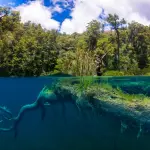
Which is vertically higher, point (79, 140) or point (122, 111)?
point (122, 111)

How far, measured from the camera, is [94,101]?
695 centimetres

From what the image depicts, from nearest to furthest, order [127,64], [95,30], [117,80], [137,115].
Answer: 1. [137,115]
2. [117,80]
3. [127,64]
4. [95,30]

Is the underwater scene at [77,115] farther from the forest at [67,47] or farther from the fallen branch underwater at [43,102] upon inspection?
the forest at [67,47]

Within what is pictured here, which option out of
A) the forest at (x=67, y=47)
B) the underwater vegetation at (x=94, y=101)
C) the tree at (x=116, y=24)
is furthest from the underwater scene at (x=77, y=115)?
the tree at (x=116, y=24)

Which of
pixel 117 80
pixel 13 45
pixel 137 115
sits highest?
pixel 13 45

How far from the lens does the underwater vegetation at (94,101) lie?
22.4 ft

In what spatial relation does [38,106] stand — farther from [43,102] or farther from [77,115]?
[77,115]

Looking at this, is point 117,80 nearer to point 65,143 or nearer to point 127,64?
point 65,143

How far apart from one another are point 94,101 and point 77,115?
41 cm

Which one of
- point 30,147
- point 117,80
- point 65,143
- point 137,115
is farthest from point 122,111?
point 30,147

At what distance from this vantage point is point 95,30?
23.7 m

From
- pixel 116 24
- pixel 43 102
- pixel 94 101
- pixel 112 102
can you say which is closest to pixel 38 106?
pixel 43 102

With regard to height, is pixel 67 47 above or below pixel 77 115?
above

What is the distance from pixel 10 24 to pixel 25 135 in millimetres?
17959
